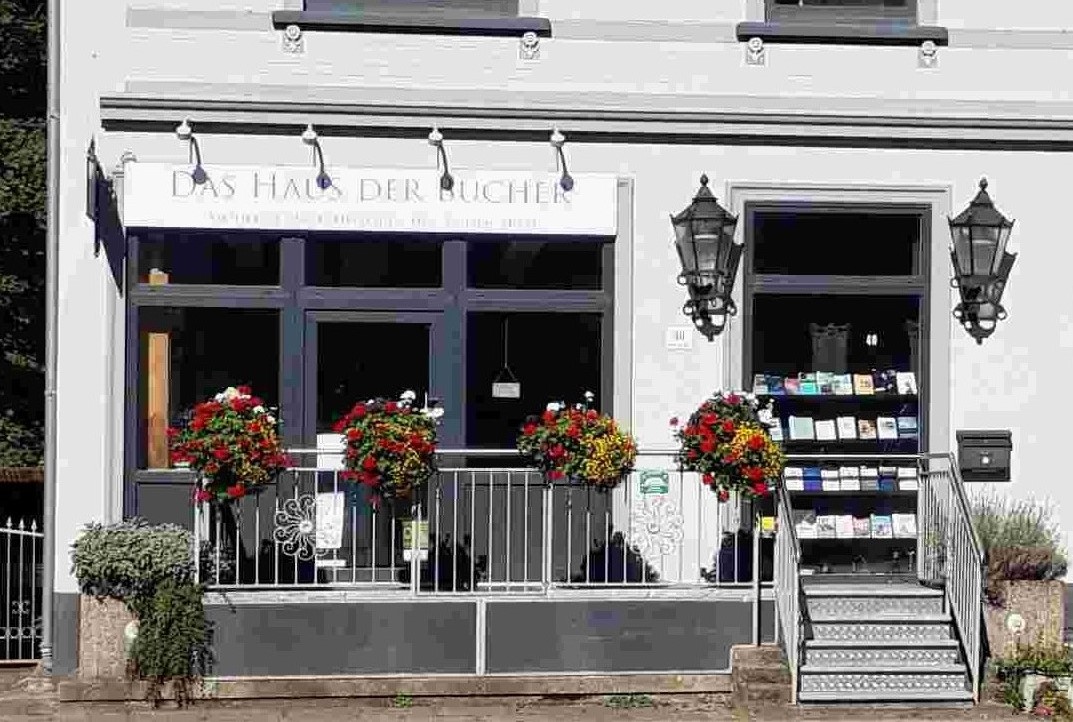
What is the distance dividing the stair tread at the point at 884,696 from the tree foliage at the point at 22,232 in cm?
954

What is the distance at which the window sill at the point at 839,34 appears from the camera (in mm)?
12820

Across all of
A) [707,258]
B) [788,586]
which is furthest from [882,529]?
[707,258]

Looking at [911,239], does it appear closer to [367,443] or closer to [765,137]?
[765,137]

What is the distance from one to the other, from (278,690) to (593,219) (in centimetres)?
382

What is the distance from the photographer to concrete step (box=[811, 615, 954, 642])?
11.7 metres

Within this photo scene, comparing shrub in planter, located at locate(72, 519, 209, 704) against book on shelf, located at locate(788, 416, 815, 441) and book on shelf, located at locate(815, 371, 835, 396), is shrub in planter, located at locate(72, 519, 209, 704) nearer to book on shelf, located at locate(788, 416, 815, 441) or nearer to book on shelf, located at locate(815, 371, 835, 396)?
book on shelf, located at locate(788, 416, 815, 441)

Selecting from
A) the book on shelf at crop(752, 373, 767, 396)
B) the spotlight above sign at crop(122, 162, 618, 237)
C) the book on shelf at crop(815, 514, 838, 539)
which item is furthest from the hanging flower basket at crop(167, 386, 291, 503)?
the book on shelf at crop(815, 514, 838, 539)

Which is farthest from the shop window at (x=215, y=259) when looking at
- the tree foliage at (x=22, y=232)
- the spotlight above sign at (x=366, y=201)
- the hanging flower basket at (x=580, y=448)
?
the tree foliage at (x=22, y=232)

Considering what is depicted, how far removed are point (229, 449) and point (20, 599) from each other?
2.42 m

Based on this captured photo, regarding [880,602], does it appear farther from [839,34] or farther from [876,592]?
[839,34]

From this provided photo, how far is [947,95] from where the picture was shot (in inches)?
511

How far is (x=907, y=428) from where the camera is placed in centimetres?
1307

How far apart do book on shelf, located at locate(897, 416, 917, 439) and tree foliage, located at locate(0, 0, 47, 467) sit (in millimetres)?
9076

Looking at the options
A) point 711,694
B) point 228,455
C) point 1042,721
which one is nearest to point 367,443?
point 228,455
